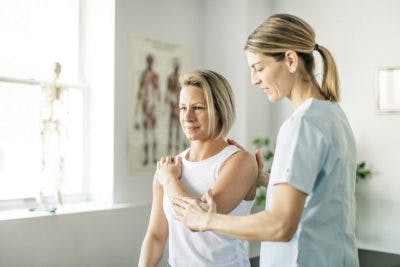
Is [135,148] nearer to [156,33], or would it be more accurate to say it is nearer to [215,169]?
[156,33]

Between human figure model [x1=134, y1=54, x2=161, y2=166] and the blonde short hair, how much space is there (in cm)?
187

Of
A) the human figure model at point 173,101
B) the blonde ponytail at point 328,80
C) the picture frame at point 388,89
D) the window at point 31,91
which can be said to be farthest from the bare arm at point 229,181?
the picture frame at point 388,89

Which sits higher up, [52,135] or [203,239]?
[52,135]

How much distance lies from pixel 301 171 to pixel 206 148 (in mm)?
535

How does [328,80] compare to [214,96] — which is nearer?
[328,80]

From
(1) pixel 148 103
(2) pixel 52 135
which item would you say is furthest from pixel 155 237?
(1) pixel 148 103

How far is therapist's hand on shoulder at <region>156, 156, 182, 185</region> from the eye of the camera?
4.90 ft

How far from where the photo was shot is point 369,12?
359 centimetres

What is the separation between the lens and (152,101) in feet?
11.3

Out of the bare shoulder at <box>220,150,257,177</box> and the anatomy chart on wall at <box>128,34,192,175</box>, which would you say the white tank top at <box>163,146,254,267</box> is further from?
the anatomy chart on wall at <box>128,34,192,175</box>

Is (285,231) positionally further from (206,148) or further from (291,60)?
(206,148)

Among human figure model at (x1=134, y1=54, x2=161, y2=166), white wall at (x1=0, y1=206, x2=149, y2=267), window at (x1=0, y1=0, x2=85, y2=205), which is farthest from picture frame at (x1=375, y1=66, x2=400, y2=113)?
window at (x1=0, y1=0, x2=85, y2=205)

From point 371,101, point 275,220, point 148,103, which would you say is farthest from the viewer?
point 371,101

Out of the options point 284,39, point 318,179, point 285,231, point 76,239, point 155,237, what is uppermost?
point 284,39
